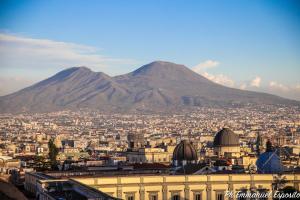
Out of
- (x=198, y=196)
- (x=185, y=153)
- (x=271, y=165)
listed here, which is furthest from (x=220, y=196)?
(x=185, y=153)

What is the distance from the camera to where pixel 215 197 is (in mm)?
40781

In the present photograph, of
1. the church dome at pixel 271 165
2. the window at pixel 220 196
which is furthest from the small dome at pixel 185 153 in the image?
the window at pixel 220 196

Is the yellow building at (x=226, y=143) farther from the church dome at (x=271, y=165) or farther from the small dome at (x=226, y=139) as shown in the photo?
the church dome at (x=271, y=165)

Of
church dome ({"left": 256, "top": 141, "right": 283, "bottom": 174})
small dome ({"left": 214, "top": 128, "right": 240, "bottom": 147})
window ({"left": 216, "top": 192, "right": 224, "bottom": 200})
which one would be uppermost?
small dome ({"left": 214, "top": 128, "right": 240, "bottom": 147})

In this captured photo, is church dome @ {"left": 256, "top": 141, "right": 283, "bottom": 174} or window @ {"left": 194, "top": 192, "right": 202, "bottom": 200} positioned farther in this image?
church dome @ {"left": 256, "top": 141, "right": 283, "bottom": 174}

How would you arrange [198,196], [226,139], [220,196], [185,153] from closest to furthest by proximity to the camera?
[198,196]
[220,196]
[185,153]
[226,139]

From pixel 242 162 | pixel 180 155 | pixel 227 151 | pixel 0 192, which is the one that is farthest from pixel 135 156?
pixel 0 192

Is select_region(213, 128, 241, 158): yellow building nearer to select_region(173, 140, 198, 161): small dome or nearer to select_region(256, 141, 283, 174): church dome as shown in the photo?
select_region(173, 140, 198, 161): small dome

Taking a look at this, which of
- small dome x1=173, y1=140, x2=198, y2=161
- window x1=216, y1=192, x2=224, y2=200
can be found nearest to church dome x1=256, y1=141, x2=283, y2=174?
window x1=216, y1=192, x2=224, y2=200

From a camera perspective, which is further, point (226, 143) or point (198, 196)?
point (226, 143)

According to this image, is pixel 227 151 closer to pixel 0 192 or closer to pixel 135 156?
pixel 135 156

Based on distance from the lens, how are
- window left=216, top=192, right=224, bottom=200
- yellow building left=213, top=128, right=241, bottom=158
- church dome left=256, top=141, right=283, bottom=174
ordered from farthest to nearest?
yellow building left=213, top=128, right=241, bottom=158 < church dome left=256, top=141, right=283, bottom=174 < window left=216, top=192, right=224, bottom=200

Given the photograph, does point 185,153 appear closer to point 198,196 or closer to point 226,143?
point 198,196

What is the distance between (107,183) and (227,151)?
35.8 meters
